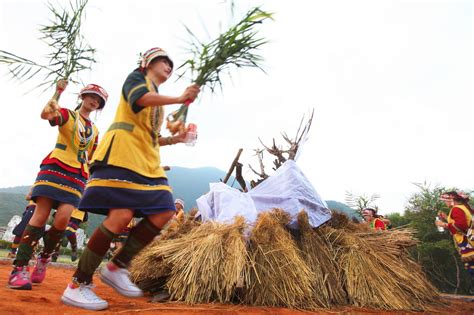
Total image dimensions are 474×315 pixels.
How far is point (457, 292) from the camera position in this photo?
641 cm

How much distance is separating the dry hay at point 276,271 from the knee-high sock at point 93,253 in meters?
1.16

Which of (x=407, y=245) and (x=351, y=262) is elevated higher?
(x=407, y=245)

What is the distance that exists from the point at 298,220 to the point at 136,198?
1764 millimetres

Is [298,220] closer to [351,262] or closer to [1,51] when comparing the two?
[351,262]

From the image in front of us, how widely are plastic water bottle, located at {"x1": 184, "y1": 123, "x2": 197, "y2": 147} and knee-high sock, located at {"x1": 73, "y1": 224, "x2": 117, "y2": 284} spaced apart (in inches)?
29.0

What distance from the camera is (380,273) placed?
3086 millimetres

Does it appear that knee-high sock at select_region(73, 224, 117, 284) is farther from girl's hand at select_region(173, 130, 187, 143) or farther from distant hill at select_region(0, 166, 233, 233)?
distant hill at select_region(0, 166, 233, 233)

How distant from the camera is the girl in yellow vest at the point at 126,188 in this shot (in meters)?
1.97

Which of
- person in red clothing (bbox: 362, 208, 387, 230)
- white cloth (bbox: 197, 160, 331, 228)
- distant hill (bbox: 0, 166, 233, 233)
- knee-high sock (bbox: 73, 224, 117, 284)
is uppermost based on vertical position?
distant hill (bbox: 0, 166, 233, 233)

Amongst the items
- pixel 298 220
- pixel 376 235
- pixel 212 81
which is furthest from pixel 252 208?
pixel 212 81

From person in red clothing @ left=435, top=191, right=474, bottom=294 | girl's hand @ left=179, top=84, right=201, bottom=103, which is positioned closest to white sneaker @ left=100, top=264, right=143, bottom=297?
girl's hand @ left=179, top=84, right=201, bottom=103

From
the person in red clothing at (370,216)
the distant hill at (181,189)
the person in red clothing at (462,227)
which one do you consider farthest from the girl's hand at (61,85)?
the distant hill at (181,189)

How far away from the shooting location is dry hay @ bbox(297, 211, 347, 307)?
279 cm

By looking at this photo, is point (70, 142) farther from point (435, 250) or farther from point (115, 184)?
point (435, 250)
